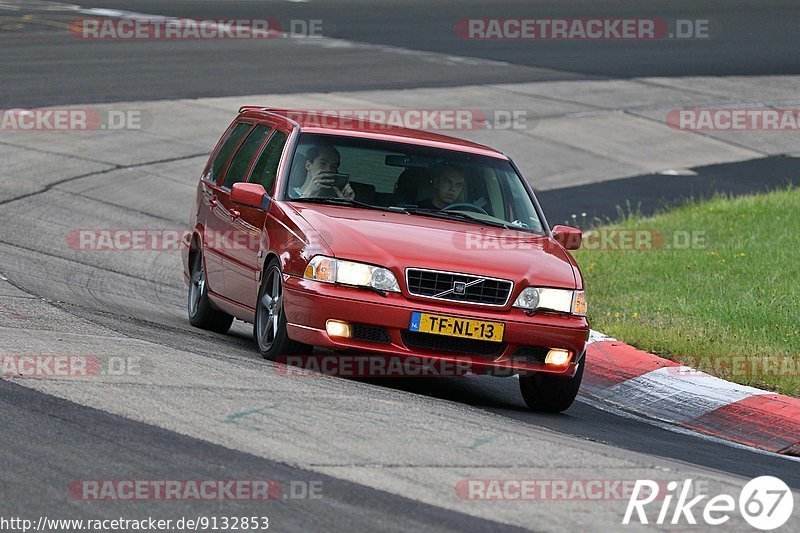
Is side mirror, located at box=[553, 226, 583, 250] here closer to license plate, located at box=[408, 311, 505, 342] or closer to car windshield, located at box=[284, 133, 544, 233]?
car windshield, located at box=[284, 133, 544, 233]

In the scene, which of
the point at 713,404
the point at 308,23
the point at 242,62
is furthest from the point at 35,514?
the point at 308,23

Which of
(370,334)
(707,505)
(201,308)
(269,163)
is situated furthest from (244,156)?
(707,505)

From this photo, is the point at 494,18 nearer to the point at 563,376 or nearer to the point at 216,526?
the point at 563,376

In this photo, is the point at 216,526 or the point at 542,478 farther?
the point at 542,478

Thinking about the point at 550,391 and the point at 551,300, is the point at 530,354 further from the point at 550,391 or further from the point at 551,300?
the point at 550,391

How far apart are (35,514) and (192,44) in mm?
24133

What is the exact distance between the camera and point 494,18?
3594cm

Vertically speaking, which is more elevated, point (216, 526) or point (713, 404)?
point (216, 526)

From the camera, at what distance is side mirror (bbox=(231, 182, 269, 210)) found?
9.59 metres

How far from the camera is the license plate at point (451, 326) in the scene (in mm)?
8594

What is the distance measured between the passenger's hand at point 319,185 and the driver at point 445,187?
0.64 m

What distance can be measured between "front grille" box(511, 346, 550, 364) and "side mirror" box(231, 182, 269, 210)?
2.02 meters

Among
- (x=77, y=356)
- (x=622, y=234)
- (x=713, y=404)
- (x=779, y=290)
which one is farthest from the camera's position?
(x=622, y=234)

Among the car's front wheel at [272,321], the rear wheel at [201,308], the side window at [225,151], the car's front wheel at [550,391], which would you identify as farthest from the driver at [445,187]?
the rear wheel at [201,308]
